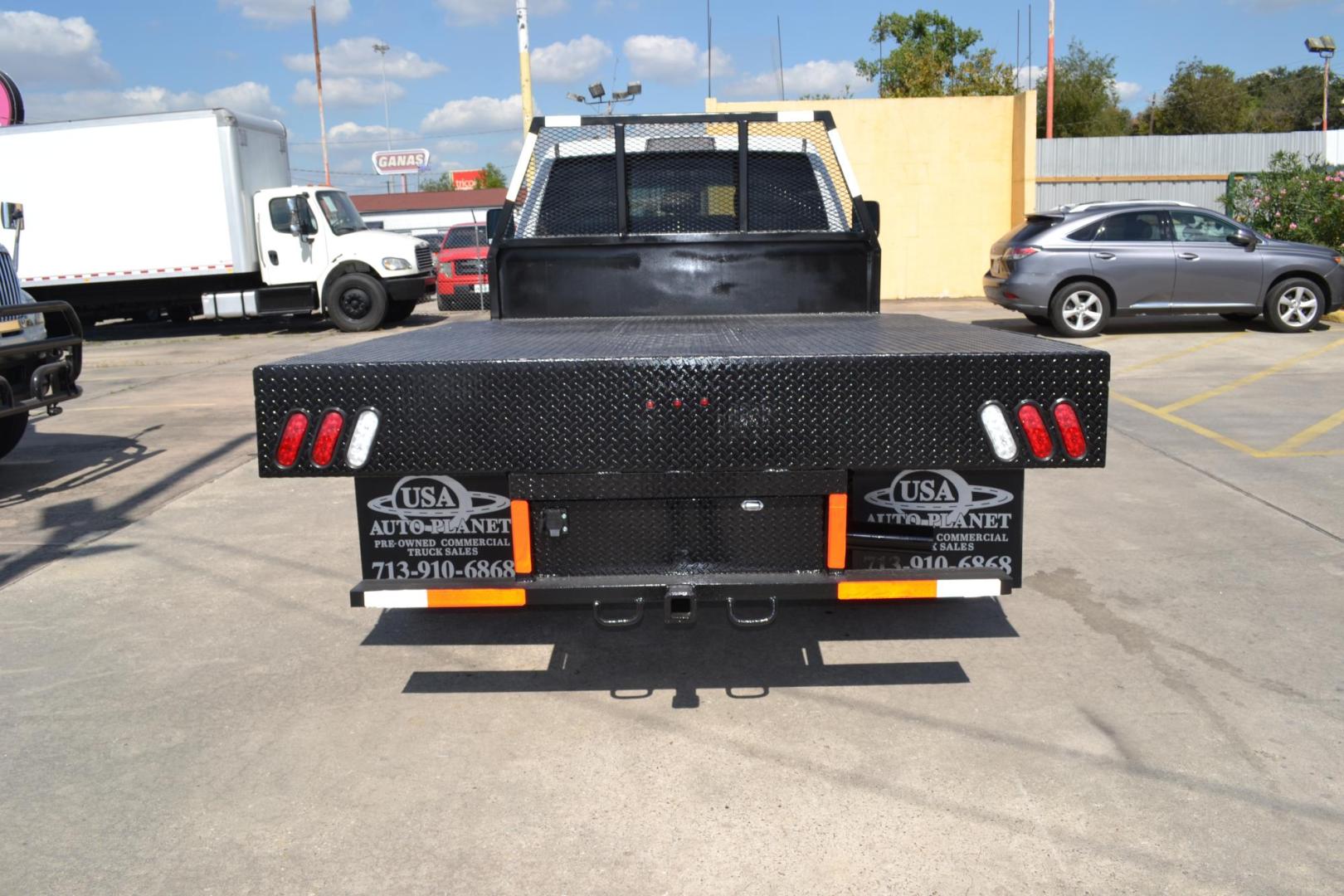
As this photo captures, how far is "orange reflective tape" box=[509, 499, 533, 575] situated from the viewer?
3.51 metres

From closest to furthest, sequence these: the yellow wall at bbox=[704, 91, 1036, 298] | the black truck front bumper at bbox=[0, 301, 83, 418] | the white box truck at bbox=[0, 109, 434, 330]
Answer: the black truck front bumper at bbox=[0, 301, 83, 418] < the white box truck at bbox=[0, 109, 434, 330] < the yellow wall at bbox=[704, 91, 1036, 298]

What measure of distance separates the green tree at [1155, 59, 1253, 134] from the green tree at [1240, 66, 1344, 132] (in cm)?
147

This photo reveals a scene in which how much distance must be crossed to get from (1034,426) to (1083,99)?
50669 millimetres

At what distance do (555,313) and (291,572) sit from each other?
188 cm

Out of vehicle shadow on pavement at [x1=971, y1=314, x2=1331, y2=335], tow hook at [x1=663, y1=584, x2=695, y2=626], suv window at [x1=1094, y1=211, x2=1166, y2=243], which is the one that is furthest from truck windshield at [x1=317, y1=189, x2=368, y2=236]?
tow hook at [x1=663, y1=584, x2=695, y2=626]

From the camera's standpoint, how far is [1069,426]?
3.29 metres

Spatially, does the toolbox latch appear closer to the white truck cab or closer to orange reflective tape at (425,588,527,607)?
orange reflective tape at (425,588,527,607)

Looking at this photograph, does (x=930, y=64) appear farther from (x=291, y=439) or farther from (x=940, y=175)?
(x=291, y=439)

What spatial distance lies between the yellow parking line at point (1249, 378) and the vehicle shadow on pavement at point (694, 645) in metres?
5.61

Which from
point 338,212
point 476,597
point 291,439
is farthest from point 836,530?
point 338,212

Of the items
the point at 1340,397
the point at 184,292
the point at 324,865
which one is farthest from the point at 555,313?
the point at 184,292

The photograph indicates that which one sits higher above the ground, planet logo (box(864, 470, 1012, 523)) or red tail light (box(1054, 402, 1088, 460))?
Answer: red tail light (box(1054, 402, 1088, 460))

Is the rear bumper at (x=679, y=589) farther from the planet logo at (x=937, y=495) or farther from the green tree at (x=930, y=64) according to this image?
the green tree at (x=930, y=64)

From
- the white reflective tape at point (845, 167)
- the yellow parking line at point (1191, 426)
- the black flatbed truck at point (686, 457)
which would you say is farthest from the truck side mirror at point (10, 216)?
the yellow parking line at point (1191, 426)
